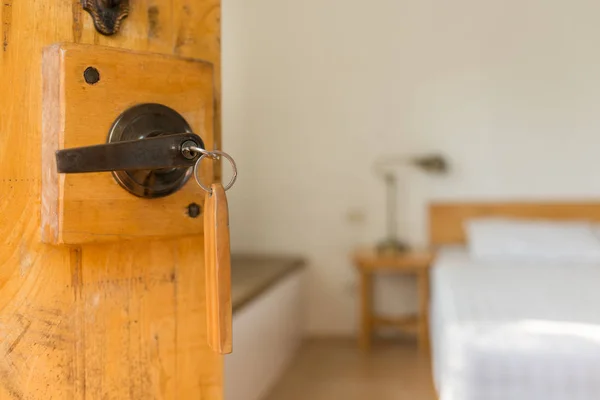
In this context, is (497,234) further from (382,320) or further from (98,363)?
(98,363)

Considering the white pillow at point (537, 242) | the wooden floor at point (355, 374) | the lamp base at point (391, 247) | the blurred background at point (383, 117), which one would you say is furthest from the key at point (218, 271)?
the blurred background at point (383, 117)

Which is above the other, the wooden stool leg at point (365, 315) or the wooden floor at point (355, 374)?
the wooden stool leg at point (365, 315)

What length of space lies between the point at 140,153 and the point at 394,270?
3067mm

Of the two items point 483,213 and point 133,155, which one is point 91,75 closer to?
point 133,155

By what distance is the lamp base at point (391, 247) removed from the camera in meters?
3.59

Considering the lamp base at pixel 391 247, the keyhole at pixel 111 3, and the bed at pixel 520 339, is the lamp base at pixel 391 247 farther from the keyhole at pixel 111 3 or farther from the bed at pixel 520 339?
the keyhole at pixel 111 3

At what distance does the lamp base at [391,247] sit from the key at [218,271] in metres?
3.01

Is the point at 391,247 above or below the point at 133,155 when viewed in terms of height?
below

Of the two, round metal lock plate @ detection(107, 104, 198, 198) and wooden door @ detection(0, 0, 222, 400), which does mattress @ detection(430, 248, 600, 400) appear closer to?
wooden door @ detection(0, 0, 222, 400)

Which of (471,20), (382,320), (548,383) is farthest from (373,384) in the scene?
(471,20)

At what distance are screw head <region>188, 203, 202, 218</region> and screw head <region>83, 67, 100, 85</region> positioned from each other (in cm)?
18

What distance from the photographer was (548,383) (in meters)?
1.64

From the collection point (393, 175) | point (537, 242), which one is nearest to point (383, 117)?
point (393, 175)

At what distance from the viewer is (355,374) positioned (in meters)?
3.07
